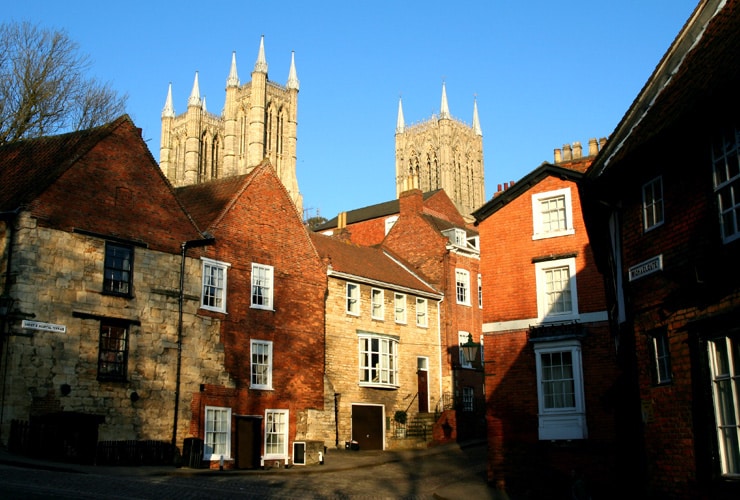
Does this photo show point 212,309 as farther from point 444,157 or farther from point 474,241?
point 444,157

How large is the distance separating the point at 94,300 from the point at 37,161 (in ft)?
19.4

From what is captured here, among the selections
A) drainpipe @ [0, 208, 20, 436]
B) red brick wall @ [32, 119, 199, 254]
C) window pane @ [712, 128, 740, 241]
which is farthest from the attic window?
window pane @ [712, 128, 740, 241]

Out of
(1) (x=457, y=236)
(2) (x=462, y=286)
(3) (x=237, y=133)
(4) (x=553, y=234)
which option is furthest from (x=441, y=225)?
(3) (x=237, y=133)

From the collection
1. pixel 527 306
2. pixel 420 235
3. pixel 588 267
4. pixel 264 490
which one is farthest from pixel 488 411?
pixel 420 235

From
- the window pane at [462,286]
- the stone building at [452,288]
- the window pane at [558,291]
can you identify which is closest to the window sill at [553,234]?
the window pane at [558,291]

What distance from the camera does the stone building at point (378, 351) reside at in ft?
119

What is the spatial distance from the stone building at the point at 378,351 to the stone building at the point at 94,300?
309 inches

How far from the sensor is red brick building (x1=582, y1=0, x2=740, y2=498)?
11.7 metres

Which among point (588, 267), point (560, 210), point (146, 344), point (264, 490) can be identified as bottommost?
point (264, 490)

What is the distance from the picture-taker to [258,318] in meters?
31.7

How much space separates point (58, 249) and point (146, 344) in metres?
4.39

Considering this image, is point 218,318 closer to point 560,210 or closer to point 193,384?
point 193,384

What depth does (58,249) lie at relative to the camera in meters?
25.4

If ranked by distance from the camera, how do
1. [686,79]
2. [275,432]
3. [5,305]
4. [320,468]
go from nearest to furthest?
[686,79] → [5,305] → [320,468] → [275,432]
